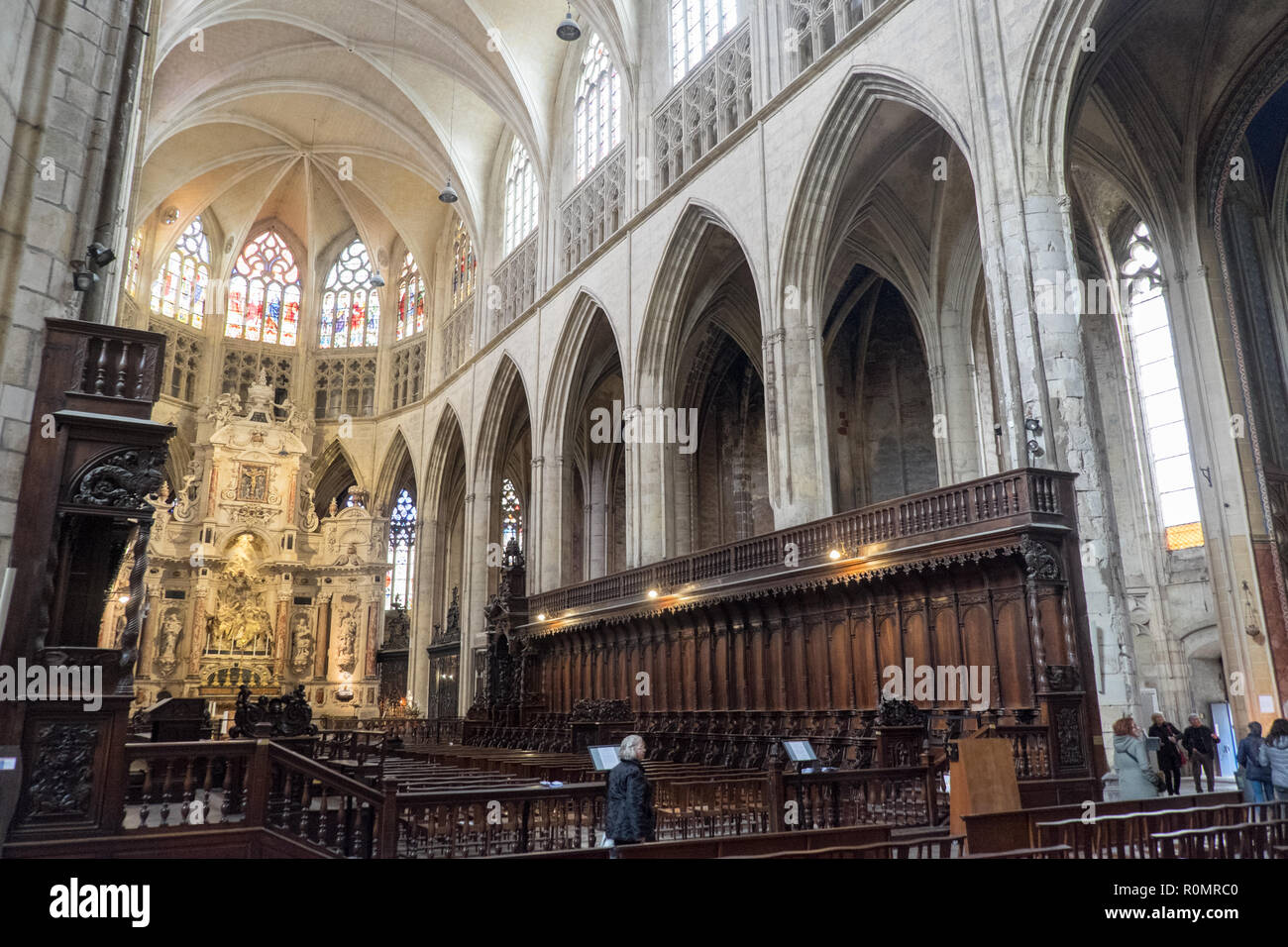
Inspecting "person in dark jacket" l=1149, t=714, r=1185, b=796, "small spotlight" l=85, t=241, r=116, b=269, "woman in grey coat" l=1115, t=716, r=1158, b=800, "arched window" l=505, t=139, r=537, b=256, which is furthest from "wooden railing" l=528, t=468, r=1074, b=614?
"arched window" l=505, t=139, r=537, b=256

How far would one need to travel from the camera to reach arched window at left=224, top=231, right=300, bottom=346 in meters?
33.4

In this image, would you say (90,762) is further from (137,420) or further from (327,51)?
(327,51)

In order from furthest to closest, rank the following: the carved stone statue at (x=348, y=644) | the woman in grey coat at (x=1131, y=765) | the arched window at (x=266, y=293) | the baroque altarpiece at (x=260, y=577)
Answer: the arched window at (x=266, y=293), the carved stone statue at (x=348, y=644), the baroque altarpiece at (x=260, y=577), the woman in grey coat at (x=1131, y=765)

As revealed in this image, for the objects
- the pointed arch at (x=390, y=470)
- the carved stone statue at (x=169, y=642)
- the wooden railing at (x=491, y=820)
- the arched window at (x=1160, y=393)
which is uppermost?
the pointed arch at (x=390, y=470)

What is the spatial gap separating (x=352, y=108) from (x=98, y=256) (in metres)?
25.3

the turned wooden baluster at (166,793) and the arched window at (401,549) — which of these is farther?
the arched window at (401,549)

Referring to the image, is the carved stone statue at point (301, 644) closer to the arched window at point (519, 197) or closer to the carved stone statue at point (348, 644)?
the carved stone statue at point (348, 644)

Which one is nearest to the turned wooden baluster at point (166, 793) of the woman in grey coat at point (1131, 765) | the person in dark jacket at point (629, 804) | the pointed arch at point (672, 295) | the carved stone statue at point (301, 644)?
the person in dark jacket at point (629, 804)

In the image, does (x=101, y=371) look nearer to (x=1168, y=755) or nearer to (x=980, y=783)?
(x=980, y=783)

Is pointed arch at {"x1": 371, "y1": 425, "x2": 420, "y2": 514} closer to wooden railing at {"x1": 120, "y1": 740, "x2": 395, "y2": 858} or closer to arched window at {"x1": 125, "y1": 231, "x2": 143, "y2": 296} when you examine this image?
arched window at {"x1": 125, "y1": 231, "x2": 143, "y2": 296}

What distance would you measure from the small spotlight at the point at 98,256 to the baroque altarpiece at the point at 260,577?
22.7 m

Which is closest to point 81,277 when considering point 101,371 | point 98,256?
point 98,256

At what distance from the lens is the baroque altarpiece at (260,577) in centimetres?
2788

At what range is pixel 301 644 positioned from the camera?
2972 cm
